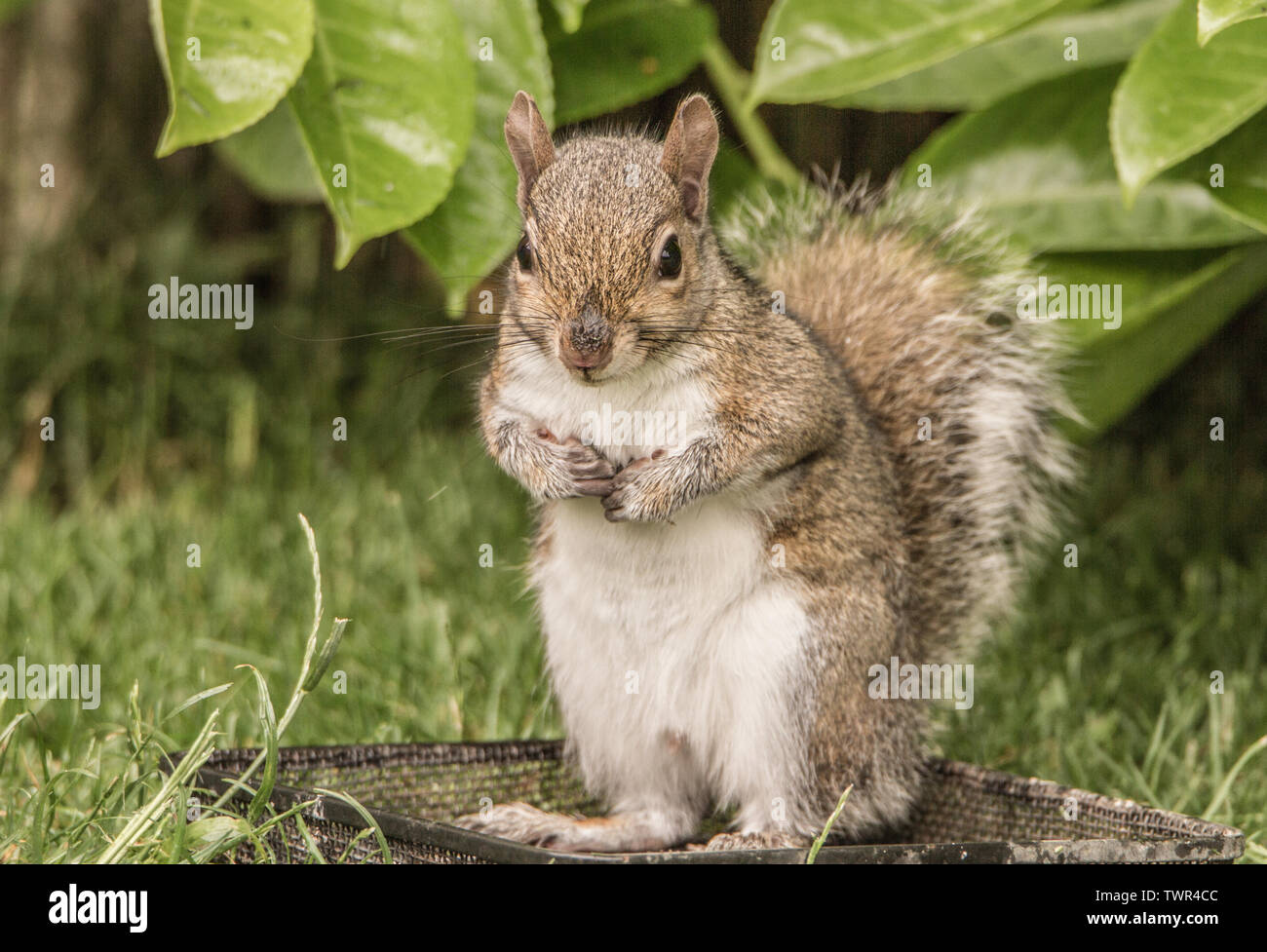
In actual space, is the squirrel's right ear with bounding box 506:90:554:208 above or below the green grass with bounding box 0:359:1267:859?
above

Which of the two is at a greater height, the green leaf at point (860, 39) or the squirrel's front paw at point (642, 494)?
the green leaf at point (860, 39)

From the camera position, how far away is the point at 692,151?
1567mm

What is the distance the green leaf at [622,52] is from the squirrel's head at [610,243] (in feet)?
1.86

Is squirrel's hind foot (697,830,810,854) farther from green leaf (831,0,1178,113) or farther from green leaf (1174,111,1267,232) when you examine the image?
green leaf (831,0,1178,113)

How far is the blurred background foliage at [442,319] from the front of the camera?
1733mm

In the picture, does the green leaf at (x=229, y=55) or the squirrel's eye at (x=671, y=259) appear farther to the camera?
the green leaf at (x=229, y=55)

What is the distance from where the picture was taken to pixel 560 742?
1919 mm

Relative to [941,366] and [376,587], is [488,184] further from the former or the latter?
[376,587]

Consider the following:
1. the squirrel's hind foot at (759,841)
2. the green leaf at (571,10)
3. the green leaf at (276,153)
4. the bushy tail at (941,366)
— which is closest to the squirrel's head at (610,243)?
the green leaf at (571,10)

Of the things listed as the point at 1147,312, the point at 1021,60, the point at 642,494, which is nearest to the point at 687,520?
the point at 642,494

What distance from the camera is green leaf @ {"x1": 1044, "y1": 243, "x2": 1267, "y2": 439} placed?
2.15m

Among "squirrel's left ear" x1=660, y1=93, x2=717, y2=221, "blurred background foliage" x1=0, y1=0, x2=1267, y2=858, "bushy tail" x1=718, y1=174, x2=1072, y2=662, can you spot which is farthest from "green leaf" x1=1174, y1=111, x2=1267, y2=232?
"squirrel's left ear" x1=660, y1=93, x2=717, y2=221

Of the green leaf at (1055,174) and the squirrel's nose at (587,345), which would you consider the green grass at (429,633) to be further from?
the green leaf at (1055,174)
